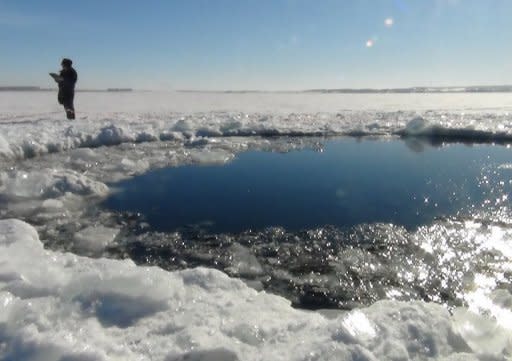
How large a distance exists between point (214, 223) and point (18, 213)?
2.08 metres

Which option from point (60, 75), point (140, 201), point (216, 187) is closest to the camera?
point (140, 201)

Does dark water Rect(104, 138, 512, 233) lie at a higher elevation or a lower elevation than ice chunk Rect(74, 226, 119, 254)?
higher

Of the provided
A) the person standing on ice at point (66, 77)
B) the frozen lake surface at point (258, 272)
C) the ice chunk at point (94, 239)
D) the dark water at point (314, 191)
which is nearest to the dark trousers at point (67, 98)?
the person standing on ice at point (66, 77)

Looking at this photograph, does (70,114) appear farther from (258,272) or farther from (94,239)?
(258,272)

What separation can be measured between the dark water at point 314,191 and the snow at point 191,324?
189 cm

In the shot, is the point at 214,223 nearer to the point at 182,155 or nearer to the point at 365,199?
the point at 365,199

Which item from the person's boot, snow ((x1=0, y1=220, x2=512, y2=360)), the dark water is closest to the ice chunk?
the dark water

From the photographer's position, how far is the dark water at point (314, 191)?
482cm

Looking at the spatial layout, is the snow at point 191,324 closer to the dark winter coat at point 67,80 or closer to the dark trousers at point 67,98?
the dark winter coat at point 67,80

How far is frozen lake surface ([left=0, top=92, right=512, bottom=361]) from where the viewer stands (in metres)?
2.08

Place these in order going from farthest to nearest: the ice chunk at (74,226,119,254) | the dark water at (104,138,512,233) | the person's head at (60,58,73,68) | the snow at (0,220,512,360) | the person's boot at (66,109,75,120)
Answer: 1. the person's boot at (66,109,75,120)
2. the person's head at (60,58,73,68)
3. the dark water at (104,138,512,233)
4. the ice chunk at (74,226,119,254)
5. the snow at (0,220,512,360)

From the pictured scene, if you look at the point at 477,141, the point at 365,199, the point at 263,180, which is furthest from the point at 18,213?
the point at 477,141

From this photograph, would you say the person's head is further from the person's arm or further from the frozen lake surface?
the frozen lake surface

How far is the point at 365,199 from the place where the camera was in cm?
558
